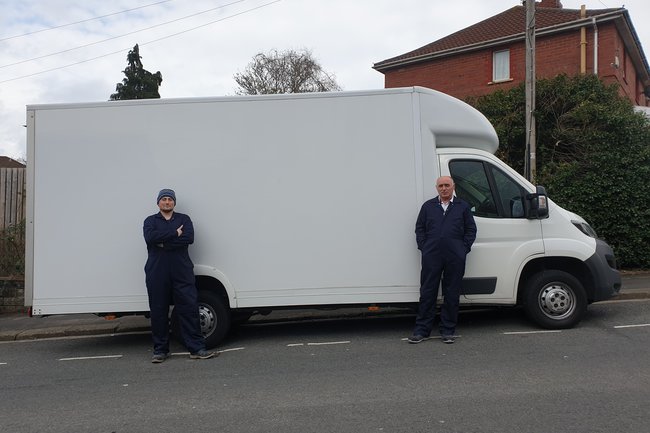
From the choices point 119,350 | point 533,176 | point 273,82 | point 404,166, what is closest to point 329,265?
point 404,166

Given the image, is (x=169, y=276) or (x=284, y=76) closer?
(x=169, y=276)

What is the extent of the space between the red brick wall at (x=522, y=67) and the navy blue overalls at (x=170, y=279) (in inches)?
475

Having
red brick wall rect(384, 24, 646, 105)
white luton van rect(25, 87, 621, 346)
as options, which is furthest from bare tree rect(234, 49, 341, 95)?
white luton van rect(25, 87, 621, 346)

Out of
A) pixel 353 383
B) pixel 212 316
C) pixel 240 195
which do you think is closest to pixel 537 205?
pixel 353 383

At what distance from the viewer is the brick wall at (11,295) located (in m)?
9.23

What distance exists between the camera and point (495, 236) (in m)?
6.08

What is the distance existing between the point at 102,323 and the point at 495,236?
5.61 m

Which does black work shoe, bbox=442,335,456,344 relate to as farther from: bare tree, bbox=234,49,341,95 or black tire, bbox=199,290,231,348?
bare tree, bbox=234,49,341,95

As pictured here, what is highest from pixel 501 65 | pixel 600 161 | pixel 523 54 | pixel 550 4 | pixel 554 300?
pixel 550 4

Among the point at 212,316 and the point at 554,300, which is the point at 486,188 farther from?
the point at 212,316

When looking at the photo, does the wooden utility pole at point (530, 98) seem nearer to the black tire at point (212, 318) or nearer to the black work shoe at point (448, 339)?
the black work shoe at point (448, 339)

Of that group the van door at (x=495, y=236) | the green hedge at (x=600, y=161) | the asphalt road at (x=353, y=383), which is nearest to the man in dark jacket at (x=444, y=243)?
the van door at (x=495, y=236)

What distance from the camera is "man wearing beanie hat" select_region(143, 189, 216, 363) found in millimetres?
5562

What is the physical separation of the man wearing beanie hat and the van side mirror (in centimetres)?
372
